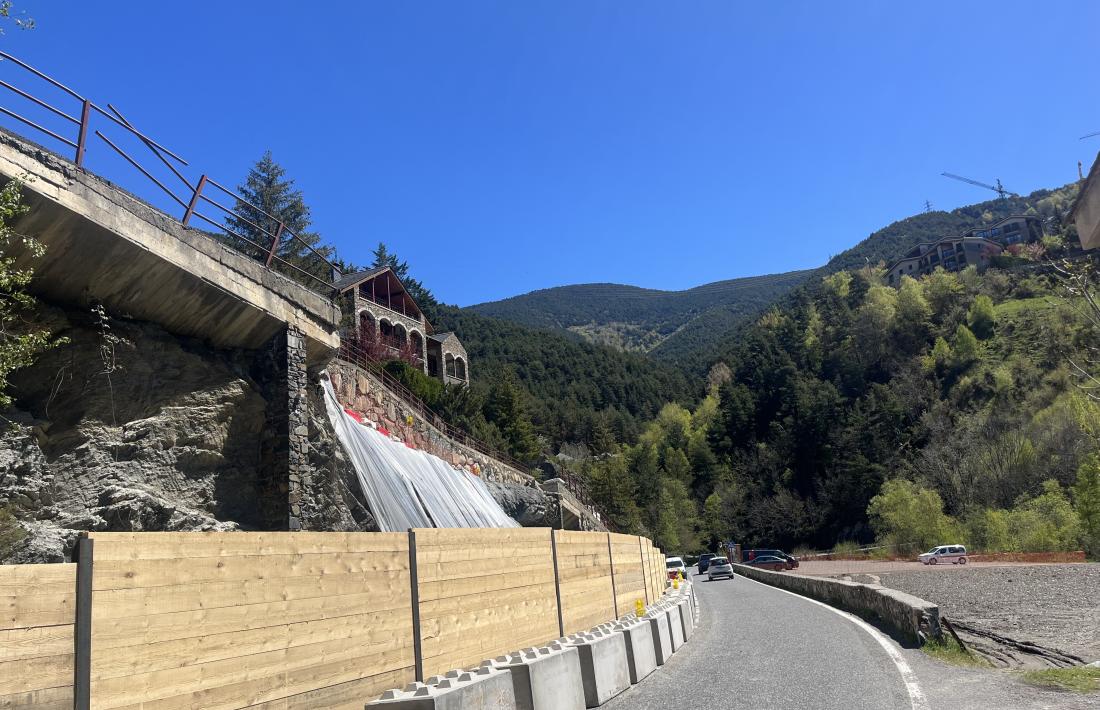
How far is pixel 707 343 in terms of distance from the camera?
19050 cm

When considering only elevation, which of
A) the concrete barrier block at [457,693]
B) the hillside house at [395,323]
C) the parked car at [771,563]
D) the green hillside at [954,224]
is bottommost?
the parked car at [771,563]

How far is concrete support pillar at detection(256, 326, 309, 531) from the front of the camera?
1351 cm

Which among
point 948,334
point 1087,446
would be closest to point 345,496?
point 1087,446

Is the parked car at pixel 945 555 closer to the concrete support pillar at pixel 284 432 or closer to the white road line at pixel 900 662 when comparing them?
the white road line at pixel 900 662

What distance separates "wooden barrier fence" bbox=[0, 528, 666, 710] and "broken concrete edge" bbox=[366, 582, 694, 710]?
0.27 meters

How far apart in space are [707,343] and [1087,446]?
14032 cm

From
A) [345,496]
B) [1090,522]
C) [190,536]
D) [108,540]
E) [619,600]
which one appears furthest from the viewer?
[1090,522]

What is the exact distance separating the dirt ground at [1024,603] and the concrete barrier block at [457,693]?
26.2 ft

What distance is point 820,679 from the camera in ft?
29.7

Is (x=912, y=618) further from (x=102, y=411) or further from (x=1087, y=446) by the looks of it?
(x=1087, y=446)

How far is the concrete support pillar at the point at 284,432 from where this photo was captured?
1351cm

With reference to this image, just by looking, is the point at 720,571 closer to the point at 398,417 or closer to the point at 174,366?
the point at 398,417

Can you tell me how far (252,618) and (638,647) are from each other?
654cm

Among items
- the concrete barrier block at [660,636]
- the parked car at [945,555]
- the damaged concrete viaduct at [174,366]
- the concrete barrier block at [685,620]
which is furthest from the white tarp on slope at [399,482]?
the parked car at [945,555]
